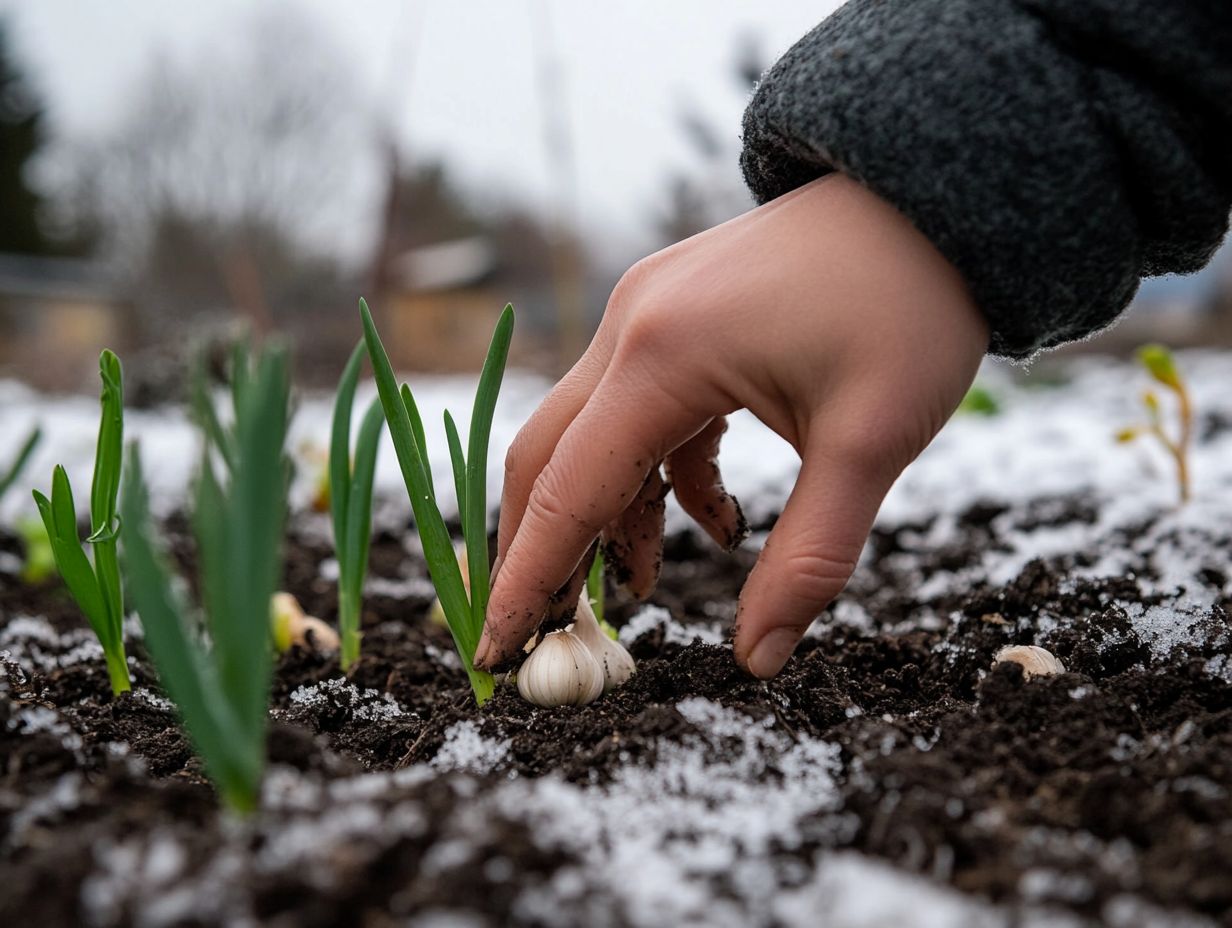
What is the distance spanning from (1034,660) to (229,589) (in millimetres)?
919

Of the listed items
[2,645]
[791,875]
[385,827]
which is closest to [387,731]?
[385,827]

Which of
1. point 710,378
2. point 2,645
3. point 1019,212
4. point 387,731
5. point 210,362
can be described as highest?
point 1019,212

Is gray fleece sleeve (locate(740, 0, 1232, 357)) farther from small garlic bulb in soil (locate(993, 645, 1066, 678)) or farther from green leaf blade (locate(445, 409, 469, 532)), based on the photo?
green leaf blade (locate(445, 409, 469, 532))

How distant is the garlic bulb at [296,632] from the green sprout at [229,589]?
90 cm

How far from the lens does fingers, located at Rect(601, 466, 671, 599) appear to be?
127 cm

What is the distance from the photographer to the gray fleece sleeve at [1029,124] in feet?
3.00

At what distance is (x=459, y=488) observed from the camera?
1.19m

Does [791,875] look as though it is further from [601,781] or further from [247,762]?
[247,762]

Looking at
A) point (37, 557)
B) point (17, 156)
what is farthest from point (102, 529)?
point (17, 156)

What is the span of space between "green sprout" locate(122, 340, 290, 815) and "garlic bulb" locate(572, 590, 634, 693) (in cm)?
51

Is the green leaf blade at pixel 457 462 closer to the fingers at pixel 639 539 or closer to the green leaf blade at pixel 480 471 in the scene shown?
the green leaf blade at pixel 480 471

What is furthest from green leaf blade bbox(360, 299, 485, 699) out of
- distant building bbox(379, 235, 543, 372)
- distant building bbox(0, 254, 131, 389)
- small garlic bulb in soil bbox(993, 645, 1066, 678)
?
distant building bbox(0, 254, 131, 389)

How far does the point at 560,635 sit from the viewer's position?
44.9 inches

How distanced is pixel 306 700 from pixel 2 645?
0.69 m
